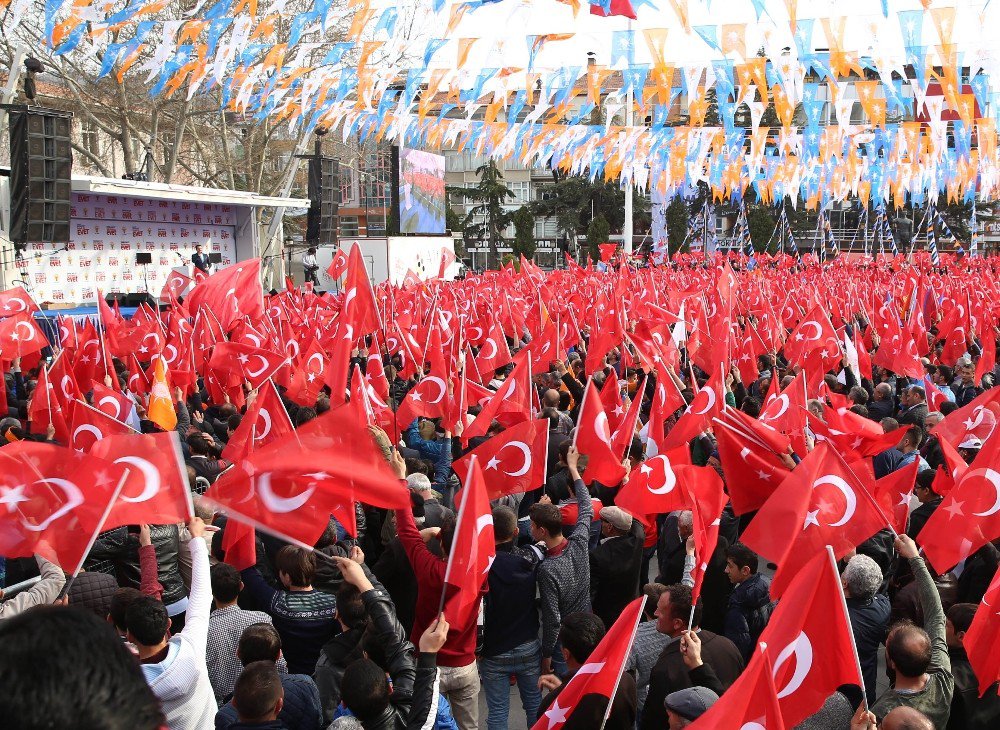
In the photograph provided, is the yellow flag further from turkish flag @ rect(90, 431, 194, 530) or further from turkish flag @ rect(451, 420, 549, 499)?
turkish flag @ rect(90, 431, 194, 530)

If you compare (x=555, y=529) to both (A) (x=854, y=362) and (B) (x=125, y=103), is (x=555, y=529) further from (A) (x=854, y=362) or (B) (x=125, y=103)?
(B) (x=125, y=103)

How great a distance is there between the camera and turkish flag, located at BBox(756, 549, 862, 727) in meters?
3.60

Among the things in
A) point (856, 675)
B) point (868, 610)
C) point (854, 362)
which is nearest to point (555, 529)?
point (868, 610)

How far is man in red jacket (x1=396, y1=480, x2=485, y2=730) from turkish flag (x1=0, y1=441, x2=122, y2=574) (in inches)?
56.6

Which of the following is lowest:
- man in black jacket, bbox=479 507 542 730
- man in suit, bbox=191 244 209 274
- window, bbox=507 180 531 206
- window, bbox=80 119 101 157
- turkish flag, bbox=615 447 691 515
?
man in black jacket, bbox=479 507 542 730

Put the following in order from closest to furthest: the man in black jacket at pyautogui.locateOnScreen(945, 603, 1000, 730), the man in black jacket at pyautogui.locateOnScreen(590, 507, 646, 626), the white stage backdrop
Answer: the man in black jacket at pyautogui.locateOnScreen(945, 603, 1000, 730) < the man in black jacket at pyautogui.locateOnScreen(590, 507, 646, 626) < the white stage backdrop

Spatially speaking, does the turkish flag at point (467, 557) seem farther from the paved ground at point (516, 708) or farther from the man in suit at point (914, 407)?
the man in suit at point (914, 407)

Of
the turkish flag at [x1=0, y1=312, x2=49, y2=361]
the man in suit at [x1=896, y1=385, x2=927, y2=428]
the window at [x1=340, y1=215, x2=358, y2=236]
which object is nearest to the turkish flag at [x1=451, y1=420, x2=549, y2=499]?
the man in suit at [x1=896, y1=385, x2=927, y2=428]

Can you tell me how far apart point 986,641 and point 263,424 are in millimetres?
4753

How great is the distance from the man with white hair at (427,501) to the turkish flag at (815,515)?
2038 millimetres

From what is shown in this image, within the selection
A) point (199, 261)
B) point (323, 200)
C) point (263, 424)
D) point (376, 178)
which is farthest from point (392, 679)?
point (376, 178)

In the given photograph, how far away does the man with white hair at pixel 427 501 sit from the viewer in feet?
20.3

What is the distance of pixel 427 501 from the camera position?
6461 millimetres

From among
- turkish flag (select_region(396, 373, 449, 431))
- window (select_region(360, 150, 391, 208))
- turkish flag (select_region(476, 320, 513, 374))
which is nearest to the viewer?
turkish flag (select_region(396, 373, 449, 431))
